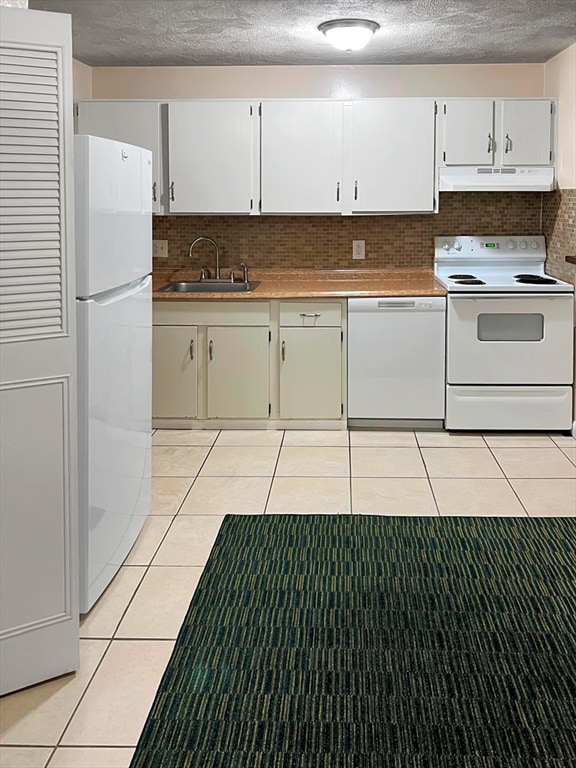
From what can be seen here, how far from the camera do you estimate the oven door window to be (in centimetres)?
531

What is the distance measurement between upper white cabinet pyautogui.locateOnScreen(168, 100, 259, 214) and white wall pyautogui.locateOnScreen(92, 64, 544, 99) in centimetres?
35

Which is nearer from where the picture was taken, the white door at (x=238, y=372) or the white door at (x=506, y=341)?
the white door at (x=506, y=341)

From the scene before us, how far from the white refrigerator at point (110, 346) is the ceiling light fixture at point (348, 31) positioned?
61.9 inches

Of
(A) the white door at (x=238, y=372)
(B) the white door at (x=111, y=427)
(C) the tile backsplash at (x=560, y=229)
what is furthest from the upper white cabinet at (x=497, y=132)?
(B) the white door at (x=111, y=427)

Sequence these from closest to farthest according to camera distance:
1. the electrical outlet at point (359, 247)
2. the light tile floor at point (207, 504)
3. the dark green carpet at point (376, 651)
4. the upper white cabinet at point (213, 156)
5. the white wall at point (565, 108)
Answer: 1. the dark green carpet at point (376, 651)
2. the light tile floor at point (207, 504)
3. the white wall at point (565, 108)
4. the upper white cabinet at point (213, 156)
5. the electrical outlet at point (359, 247)

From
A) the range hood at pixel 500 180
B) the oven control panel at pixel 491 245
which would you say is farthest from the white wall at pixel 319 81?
the oven control panel at pixel 491 245

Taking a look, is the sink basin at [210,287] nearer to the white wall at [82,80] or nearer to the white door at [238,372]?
the white door at [238,372]

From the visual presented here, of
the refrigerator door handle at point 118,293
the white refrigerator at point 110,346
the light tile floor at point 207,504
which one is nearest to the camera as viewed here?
the light tile floor at point 207,504

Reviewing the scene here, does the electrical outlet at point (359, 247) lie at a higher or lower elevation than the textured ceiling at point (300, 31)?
lower

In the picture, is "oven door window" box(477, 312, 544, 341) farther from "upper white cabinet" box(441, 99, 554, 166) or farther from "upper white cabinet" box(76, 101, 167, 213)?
"upper white cabinet" box(76, 101, 167, 213)

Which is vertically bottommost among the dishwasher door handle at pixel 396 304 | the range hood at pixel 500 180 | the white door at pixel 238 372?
the white door at pixel 238 372

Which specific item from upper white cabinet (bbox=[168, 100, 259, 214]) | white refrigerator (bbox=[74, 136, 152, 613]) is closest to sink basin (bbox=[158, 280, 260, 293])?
upper white cabinet (bbox=[168, 100, 259, 214])

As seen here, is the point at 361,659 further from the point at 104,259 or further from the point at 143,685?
the point at 104,259

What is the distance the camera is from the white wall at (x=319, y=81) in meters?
5.77
